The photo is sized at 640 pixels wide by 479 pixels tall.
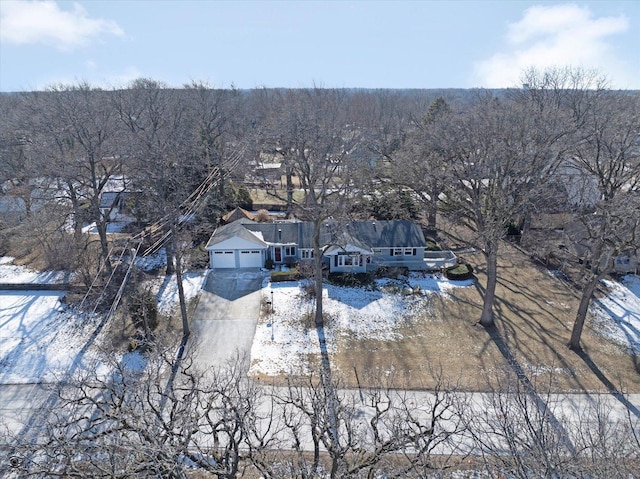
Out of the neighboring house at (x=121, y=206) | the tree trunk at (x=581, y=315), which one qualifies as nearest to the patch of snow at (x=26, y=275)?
the neighboring house at (x=121, y=206)

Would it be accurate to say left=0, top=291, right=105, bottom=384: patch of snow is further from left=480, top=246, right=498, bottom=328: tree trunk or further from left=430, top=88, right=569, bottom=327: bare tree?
left=430, top=88, right=569, bottom=327: bare tree

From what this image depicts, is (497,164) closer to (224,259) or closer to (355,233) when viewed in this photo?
(355,233)

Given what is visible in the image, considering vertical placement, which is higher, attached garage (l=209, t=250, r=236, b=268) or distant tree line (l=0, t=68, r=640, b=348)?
distant tree line (l=0, t=68, r=640, b=348)

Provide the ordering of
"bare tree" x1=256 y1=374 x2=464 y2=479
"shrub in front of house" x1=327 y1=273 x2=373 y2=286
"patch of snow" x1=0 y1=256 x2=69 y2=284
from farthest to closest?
"shrub in front of house" x1=327 y1=273 x2=373 y2=286 → "patch of snow" x1=0 y1=256 x2=69 y2=284 → "bare tree" x1=256 y1=374 x2=464 y2=479

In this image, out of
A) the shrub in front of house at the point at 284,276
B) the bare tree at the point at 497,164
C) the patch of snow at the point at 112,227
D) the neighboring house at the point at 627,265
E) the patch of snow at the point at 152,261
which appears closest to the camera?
the bare tree at the point at 497,164

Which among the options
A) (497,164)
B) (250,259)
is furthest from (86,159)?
(497,164)

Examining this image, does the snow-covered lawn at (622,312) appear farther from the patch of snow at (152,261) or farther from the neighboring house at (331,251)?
the patch of snow at (152,261)

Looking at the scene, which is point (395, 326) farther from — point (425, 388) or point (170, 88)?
point (170, 88)

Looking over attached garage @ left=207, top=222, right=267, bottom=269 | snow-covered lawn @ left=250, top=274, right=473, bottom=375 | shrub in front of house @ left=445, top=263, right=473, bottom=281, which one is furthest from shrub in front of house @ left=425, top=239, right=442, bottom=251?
attached garage @ left=207, top=222, right=267, bottom=269
